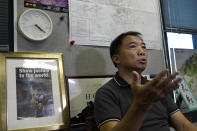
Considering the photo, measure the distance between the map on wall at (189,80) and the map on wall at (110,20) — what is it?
334 mm

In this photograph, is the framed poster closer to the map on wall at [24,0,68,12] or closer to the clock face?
the clock face

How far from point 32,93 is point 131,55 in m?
0.65

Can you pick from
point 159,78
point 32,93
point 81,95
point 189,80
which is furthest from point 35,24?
point 189,80

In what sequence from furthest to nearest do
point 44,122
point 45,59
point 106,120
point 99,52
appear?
1. point 99,52
2. point 45,59
3. point 44,122
4. point 106,120

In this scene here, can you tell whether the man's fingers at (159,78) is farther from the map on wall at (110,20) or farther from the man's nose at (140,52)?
the map on wall at (110,20)

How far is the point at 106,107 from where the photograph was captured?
87 centimetres

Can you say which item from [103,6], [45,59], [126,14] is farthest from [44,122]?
[126,14]

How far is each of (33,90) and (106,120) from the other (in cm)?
53

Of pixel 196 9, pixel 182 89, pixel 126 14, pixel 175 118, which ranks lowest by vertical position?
pixel 175 118

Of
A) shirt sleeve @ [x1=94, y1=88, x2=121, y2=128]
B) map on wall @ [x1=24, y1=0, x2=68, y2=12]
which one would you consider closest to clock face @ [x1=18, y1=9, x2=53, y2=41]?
map on wall @ [x1=24, y1=0, x2=68, y2=12]

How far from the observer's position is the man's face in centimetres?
105

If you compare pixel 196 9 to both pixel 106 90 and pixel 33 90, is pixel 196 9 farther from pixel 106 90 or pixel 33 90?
pixel 33 90

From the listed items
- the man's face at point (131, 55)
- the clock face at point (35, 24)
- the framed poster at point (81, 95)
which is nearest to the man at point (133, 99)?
the man's face at point (131, 55)

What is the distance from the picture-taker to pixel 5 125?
3.18 ft
